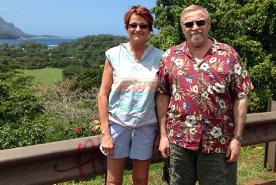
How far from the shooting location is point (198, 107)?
2.60 meters

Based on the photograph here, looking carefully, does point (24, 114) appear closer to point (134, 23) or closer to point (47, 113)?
point (47, 113)

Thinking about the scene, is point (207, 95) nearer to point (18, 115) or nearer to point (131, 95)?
point (131, 95)

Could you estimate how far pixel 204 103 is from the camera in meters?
2.59

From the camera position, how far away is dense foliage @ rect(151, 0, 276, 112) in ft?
73.4

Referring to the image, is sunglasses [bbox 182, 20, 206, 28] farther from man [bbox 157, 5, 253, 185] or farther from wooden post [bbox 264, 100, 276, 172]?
wooden post [bbox 264, 100, 276, 172]

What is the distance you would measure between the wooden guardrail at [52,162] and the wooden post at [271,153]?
1672 mm

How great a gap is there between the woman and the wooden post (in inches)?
80.2

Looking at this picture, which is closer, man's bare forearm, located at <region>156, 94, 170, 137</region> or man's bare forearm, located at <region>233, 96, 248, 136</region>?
man's bare forearm, located at <region>233, 96, 248, 136</region>

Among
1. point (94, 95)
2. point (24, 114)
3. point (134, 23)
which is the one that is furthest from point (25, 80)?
point (134, 23)

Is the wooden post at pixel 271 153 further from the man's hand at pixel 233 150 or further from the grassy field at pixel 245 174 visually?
the man's hand at pixel 233 150

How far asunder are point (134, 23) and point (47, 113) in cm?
3135

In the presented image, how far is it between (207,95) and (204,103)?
0.17ft

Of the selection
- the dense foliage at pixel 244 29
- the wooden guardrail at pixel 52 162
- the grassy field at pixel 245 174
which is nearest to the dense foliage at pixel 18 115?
the dense foliage at pixel 244 29

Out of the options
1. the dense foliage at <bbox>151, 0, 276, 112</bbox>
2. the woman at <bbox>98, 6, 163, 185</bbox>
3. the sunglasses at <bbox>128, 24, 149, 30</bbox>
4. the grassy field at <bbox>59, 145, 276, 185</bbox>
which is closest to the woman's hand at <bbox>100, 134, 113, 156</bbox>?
the woman at <bbox>98, 6, 163, 185</bbox>
